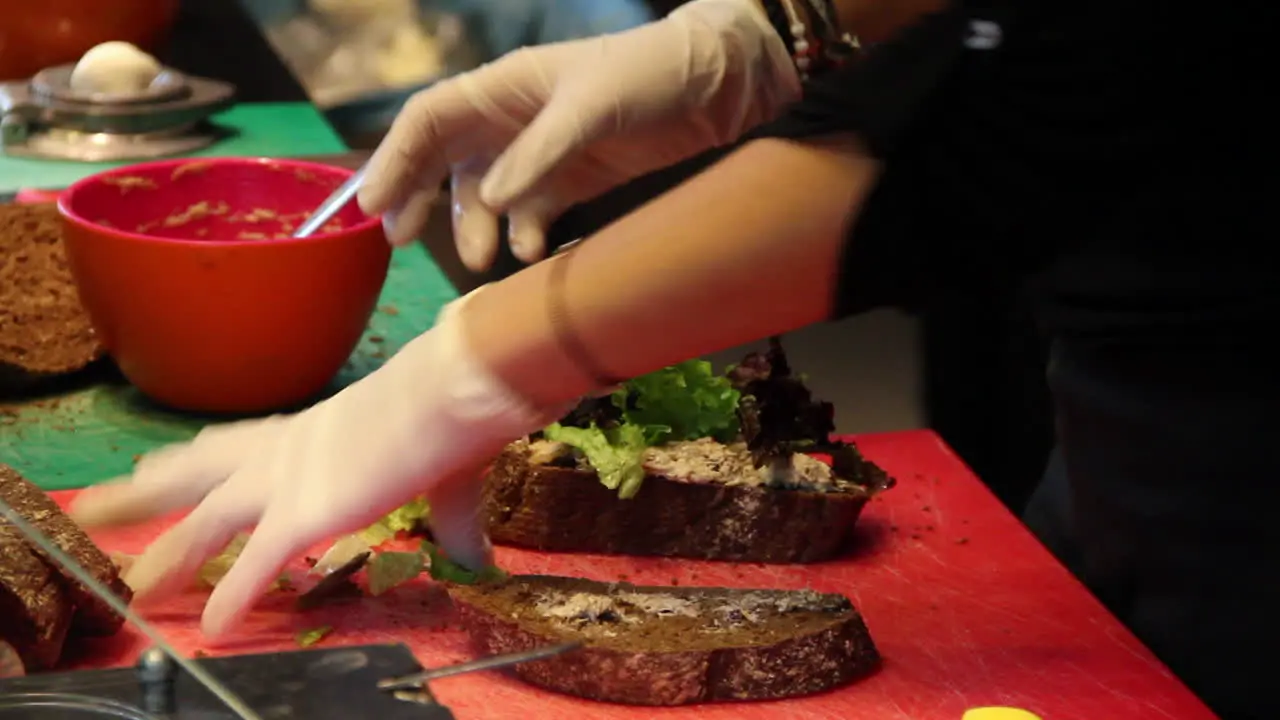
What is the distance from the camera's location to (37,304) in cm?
180

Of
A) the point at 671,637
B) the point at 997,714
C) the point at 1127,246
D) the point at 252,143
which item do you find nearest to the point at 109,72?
the point at 252,143

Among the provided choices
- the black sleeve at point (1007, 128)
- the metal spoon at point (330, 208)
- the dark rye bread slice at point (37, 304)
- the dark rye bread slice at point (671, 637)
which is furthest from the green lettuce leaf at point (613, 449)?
the dark rye bread slice at point (37, 304)

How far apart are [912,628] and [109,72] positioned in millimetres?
1782

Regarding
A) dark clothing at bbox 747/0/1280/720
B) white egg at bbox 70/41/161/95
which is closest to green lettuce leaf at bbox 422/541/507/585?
dark clothing at bbox 747/0/1280/720

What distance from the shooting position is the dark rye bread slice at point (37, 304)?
1763 millimetres

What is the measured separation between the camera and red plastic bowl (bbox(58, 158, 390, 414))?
1614mm

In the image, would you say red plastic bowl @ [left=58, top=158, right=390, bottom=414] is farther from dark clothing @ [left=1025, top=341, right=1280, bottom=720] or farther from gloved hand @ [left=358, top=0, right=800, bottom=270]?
dark clothing @ [left=1025, top=341, right=1280, bottom=720]

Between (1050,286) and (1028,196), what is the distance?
458 millimetres

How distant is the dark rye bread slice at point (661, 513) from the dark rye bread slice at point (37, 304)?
1.90 ft

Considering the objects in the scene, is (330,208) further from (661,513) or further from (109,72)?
(109,72)

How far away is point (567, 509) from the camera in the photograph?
1.53 metres

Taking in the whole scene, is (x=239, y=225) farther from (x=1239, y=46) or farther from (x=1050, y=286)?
(x=1239, y=46)

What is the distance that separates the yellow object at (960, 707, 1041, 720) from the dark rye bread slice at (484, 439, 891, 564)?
334mm

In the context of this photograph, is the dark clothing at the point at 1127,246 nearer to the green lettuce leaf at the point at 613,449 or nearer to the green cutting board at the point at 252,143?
the green lettuce leaf at the point at 613,449
